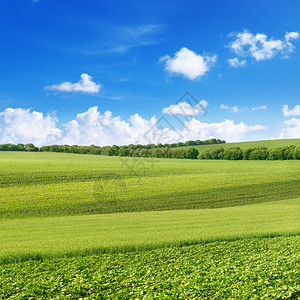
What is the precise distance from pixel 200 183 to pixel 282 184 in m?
15.2

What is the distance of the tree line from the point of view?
287ft

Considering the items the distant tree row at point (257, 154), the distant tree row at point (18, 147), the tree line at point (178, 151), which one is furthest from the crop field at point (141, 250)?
the distant tree row at point (18, 147)

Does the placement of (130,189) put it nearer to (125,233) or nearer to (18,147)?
(125,233)

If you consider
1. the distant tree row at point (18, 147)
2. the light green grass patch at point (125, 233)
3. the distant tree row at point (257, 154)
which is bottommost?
the light green grass patch at point (125, 233)

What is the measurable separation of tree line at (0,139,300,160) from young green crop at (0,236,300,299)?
77.4m

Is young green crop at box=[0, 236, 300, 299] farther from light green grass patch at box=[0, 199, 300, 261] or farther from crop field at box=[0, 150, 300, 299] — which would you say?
light green grass patch at box=[0, 199, 300, 261]

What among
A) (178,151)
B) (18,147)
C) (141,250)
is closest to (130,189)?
(141,250)

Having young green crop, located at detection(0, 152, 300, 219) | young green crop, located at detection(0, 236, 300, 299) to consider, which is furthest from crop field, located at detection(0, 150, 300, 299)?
young green crop, located at detection(0, 152, 300, 219)

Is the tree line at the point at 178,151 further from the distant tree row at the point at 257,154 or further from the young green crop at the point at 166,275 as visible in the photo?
the young green crop at the point at 166,275

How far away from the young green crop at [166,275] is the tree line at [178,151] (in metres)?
77.4

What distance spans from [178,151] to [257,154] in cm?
2833

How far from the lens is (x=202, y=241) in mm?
18406

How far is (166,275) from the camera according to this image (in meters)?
12.6

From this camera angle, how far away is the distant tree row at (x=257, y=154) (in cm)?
8512
